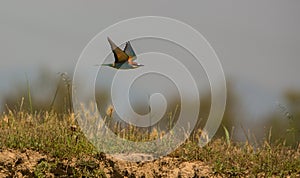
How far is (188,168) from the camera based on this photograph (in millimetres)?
7383

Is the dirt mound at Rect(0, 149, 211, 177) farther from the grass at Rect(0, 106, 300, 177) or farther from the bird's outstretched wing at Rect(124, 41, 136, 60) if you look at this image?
the bird's outstretched wing at Rect(124, 41, 136, 60)

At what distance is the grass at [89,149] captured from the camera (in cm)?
714

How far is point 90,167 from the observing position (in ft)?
23.3

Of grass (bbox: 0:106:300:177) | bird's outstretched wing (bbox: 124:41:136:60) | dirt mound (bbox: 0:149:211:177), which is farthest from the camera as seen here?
bird's outstretched wing (bbox: 124:41:136:60)

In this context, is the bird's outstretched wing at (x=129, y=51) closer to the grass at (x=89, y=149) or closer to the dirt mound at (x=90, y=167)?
the grass at (x=89, y=149)

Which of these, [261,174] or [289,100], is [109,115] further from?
[289,100]

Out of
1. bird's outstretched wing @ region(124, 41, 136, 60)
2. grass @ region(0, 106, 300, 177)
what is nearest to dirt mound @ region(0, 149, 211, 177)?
grass @ region(0, 106, 300, 177)

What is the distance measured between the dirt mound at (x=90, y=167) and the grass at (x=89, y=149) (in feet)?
0.06

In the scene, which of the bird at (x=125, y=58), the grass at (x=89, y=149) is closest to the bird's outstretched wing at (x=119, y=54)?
the bird at (x=125, y=58)

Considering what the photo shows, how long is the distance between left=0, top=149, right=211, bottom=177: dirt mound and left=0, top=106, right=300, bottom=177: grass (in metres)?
0.02

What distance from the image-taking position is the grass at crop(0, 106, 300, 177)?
23.4ft

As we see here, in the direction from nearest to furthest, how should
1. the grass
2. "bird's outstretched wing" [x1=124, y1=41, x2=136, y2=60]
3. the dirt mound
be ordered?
the dirt mound → the grass → "bird's outstretched wing" [x1=124, y1=41, x2=136, y2=60]

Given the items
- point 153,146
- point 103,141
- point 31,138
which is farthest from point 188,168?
point 31,138

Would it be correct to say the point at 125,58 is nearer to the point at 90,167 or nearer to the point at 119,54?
the point at 119,54
